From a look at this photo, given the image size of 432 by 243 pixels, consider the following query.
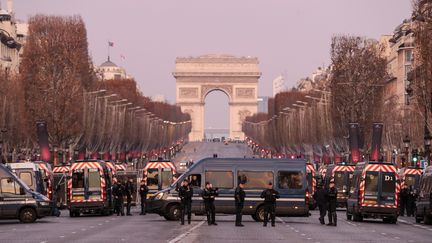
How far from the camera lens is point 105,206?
64500 mm

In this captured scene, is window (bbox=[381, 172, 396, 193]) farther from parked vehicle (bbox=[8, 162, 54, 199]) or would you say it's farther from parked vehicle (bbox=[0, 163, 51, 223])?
parked vehicle (bbox=[8, 162, 54, 199])

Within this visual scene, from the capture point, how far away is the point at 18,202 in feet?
182

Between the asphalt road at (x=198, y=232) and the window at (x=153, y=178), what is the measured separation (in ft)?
50.9

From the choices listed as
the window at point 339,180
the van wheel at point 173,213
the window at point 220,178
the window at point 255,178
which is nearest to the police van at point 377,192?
the window at point 255,178

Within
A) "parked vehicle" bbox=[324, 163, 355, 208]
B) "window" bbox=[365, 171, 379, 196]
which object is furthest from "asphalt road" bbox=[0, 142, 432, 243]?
"parked vehicle" bbox=[324, 163, 355, 208]

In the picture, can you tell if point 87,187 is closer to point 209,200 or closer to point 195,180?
point 195,180

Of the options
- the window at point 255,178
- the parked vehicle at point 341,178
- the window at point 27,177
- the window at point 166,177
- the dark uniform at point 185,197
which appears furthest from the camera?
the parked vehicle at point 341,178

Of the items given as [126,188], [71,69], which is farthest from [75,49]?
[126,188]

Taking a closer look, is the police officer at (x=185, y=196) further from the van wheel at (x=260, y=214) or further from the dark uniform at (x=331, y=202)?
the dark uniform at (x=331, y=202)

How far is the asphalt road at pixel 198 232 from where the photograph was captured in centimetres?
4203

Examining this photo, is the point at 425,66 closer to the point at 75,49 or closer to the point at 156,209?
the point at 156,209

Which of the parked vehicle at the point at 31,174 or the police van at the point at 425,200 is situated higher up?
the parked vehicle at the point at 31,174

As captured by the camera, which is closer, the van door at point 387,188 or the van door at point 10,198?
the van door at point 10,198

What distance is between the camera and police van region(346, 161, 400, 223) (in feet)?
193
